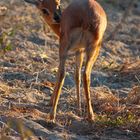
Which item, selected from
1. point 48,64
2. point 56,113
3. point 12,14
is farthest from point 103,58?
point 56,113

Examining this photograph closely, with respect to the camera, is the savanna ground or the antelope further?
the antelope

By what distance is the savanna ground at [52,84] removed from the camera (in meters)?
6.98

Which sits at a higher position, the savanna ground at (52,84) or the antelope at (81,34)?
the antelope at (81,34)

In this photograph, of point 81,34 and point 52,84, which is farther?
point 52,84

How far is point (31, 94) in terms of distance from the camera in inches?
329

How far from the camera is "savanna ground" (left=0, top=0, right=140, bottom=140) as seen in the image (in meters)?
6.98

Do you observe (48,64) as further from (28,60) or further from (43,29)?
(43,29)

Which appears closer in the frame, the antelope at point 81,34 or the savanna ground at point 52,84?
the savanna ground at point 52,84

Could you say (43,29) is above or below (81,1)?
below

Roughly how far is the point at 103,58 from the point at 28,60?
1525mm

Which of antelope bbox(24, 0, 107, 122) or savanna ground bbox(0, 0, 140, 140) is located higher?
antelope bbox(24, 0, 107, 122)

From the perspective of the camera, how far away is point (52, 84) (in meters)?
8.97

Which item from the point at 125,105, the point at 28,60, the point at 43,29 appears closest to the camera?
the point at 125,105

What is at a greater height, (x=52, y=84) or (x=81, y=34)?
(x=81, y=34)
